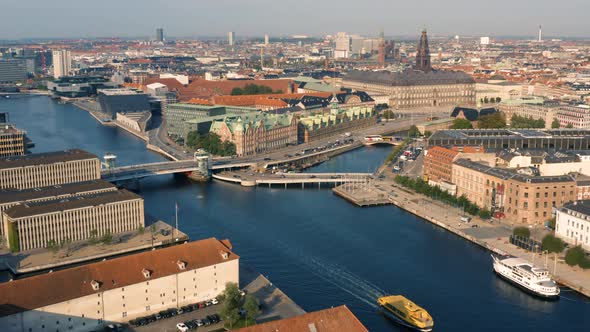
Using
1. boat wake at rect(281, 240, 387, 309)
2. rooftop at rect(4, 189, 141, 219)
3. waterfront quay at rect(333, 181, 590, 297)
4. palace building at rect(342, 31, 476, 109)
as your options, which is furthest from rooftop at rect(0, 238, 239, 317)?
palace building at rect(342, 31, 476, 109)

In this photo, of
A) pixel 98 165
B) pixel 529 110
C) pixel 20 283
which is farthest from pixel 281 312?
pixel 529 110

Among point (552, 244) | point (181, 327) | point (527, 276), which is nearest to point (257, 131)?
point (552, 244)

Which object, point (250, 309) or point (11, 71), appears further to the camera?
point (11, 71)

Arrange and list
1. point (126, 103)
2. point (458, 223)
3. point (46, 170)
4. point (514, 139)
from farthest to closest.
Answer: point (126, 103)
point (514, 139)
point (46, 170)
point (458, 223)

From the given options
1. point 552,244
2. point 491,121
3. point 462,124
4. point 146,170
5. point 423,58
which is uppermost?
point 423,58

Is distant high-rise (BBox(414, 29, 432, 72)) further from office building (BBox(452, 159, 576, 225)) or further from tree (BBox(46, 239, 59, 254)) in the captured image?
tree (BBox(46, 239, 59, 254))

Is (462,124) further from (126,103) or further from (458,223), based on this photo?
(126,103)
